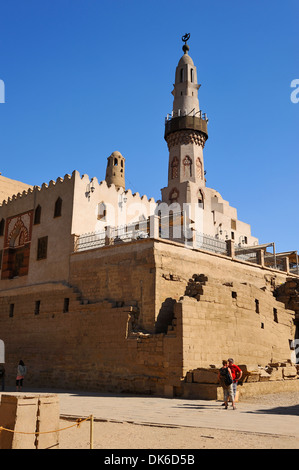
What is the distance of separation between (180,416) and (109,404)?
3.03m

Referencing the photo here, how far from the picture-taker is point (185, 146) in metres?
31.3

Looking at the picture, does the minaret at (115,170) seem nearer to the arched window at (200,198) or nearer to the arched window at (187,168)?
the arched window at (187,168)

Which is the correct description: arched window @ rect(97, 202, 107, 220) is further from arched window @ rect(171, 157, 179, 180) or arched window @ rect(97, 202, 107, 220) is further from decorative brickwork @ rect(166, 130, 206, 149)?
decorative brickwork @ rect(166, 130, 206, 149)

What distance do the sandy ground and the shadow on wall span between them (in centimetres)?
739

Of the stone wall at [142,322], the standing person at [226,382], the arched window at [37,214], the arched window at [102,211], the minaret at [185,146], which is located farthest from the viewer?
the minaret at [185,146]

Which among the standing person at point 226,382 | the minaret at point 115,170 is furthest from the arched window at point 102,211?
the standing person at point 226,382

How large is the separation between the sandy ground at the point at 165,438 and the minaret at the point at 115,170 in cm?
2353

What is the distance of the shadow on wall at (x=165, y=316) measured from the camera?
53.3 feet

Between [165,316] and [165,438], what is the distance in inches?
357

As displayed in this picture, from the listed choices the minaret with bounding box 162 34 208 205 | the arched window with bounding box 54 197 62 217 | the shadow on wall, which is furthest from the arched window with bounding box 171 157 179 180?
the shadow on wall

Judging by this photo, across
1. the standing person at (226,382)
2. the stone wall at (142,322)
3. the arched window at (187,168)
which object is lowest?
the standing person at (226,382)

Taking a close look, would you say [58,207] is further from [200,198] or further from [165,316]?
[200,198]

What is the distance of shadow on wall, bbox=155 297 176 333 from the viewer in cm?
1623

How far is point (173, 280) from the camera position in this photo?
56.8 ft
